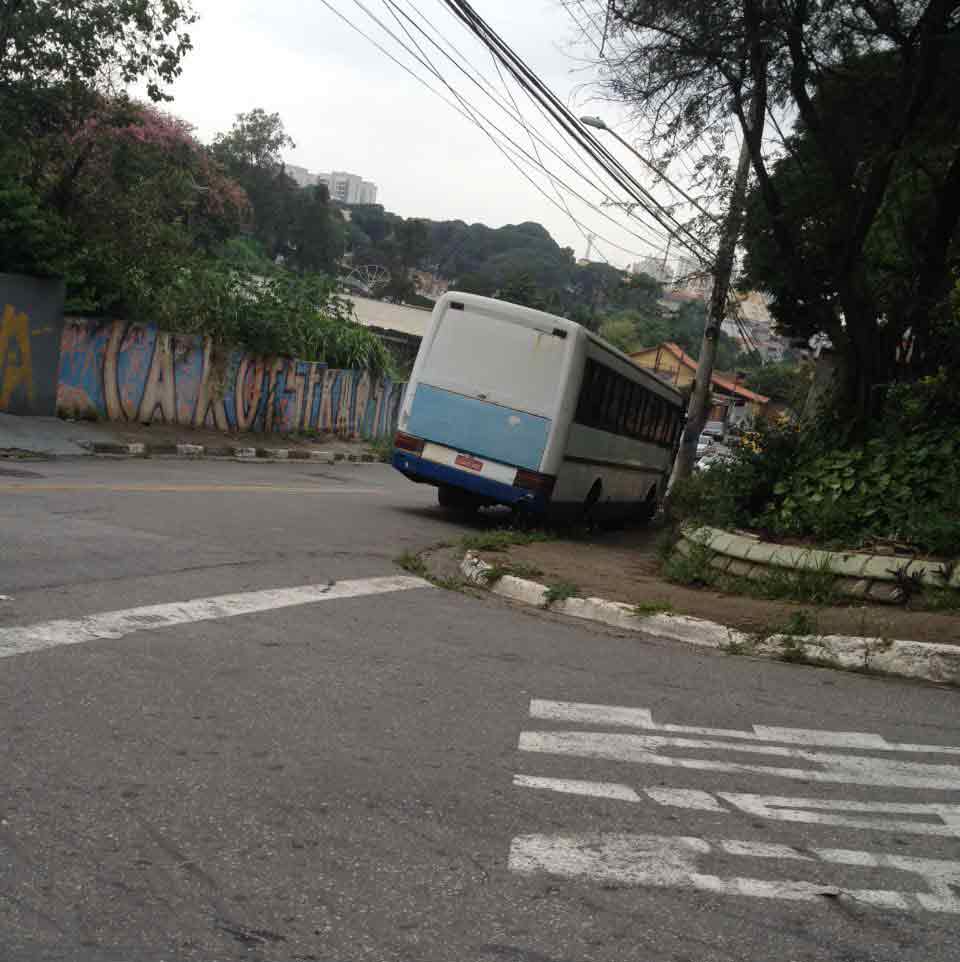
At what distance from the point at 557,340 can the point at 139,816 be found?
475 inches

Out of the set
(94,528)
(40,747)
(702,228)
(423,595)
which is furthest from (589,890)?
(702,228)

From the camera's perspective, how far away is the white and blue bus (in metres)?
15.3

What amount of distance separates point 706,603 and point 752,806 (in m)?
4.72

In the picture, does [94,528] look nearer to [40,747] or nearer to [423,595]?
[423,595]

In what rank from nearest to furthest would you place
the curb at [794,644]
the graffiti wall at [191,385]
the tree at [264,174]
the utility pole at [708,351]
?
the curb at [794,644]
the utility pole at [708,351]
the graffiti wall at [191,385]
the tree at [264,174]

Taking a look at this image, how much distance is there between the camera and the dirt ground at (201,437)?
21359mm

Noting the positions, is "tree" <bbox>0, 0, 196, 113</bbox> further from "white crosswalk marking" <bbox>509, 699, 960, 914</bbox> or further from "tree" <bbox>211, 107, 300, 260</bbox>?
"tree" <bbox>211, 107, 300, 260</bbox>

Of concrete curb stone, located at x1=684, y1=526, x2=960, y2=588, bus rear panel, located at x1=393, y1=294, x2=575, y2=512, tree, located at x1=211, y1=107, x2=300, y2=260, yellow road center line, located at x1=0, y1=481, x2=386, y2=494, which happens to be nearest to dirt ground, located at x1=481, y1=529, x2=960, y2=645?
concrete curb stone, located at x1=684, y1=526, x2=960, y2=588

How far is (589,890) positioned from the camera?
139 inches

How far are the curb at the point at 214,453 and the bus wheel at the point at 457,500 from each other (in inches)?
232

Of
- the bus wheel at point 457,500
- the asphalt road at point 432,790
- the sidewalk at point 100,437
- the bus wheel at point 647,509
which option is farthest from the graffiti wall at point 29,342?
the asphalt road at point 432,790

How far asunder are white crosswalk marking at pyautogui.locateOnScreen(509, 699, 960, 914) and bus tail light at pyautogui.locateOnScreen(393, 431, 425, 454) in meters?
10.1

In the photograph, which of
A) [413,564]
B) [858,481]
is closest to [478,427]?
[413,564]

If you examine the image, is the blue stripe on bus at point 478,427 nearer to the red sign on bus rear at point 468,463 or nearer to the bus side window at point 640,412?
the red sign on bus rear at point 468,463
